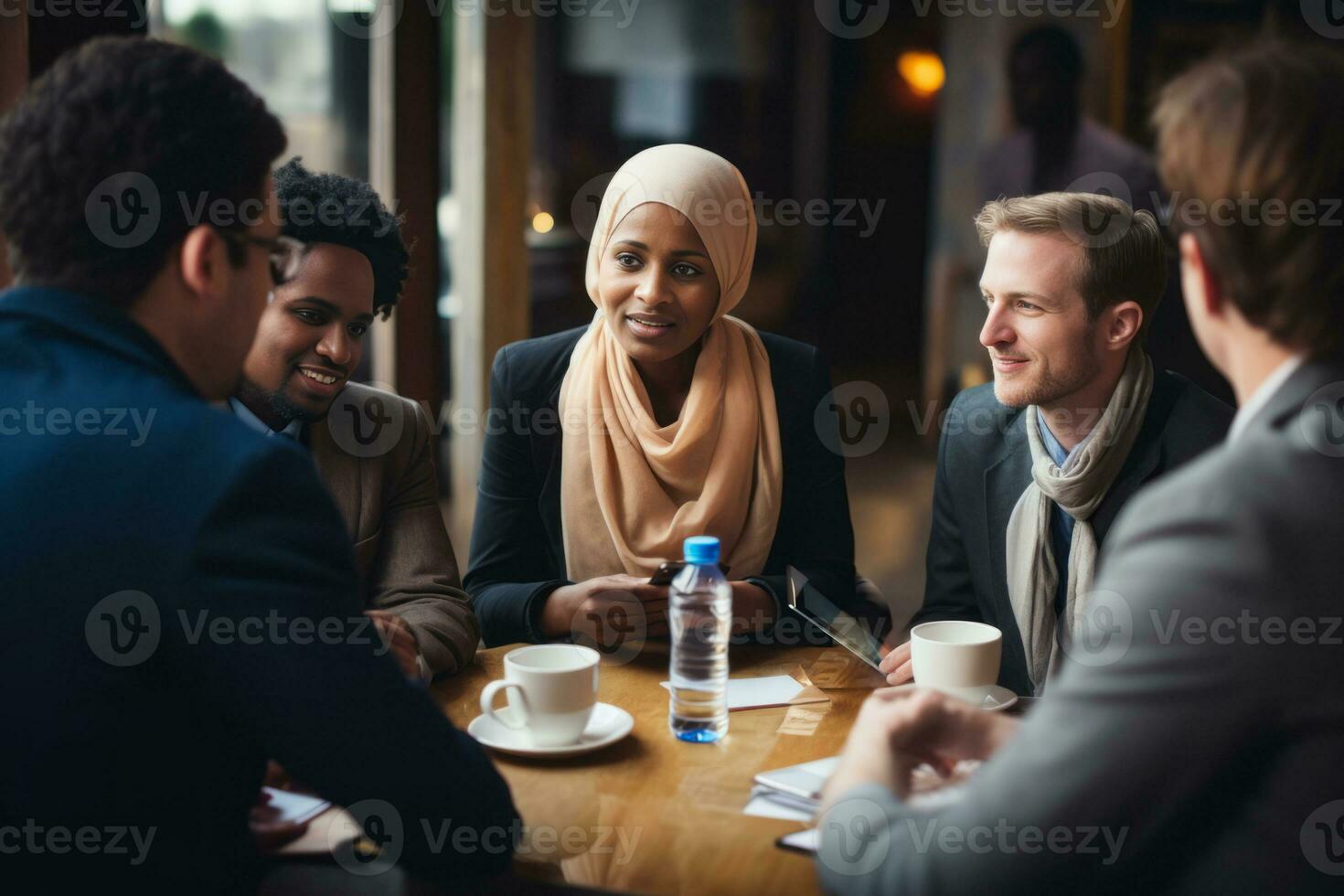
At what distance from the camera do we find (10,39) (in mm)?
1785

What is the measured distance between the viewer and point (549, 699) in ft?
4.47

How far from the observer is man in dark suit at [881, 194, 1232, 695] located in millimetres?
2039

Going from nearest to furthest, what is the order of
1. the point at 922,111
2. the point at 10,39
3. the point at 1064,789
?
the point at 1064,789
the point at 10,39
the point at 922,111

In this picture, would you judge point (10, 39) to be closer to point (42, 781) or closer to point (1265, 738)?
point (42, 781)

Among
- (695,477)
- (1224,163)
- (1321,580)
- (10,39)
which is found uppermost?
(10,39)

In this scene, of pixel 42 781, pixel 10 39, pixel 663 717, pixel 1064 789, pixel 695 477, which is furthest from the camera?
pixel 695 477

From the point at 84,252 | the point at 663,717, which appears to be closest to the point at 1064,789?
the point at 663,717

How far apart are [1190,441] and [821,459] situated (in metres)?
0.62

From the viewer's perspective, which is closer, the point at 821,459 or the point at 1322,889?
the point at 1322,889

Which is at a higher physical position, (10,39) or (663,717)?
(10,39)

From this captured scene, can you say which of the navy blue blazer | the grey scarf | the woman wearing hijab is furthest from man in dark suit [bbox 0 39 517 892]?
the grey scarf
